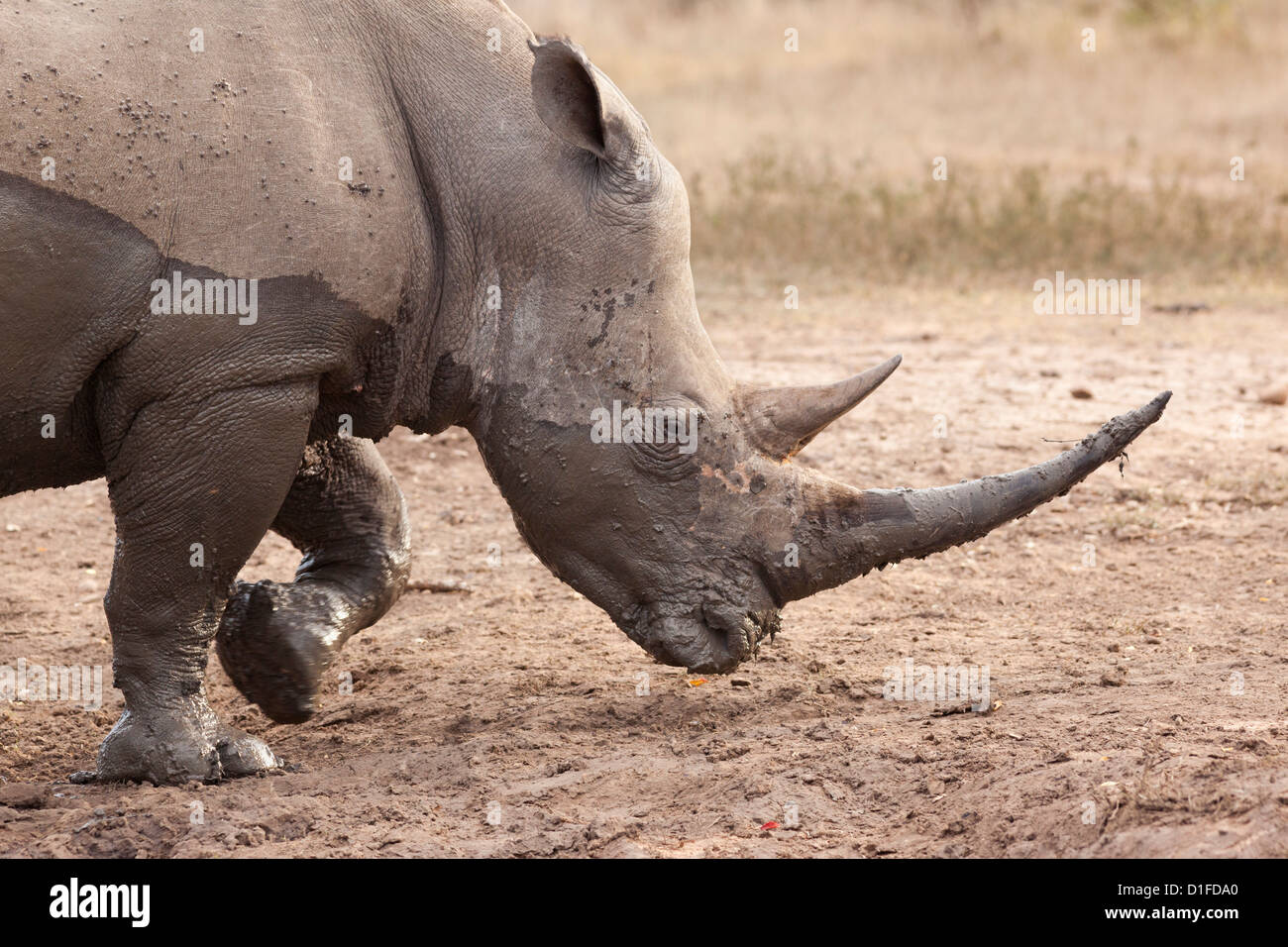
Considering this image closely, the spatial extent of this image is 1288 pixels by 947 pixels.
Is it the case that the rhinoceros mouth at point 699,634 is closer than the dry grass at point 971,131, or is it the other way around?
the rhinoceros mouth at point 699,634

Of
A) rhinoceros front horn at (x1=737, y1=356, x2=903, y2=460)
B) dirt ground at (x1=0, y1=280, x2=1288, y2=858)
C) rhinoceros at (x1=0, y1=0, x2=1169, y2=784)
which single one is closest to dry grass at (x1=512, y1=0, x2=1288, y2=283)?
dirt ground at (x1=0, y1=280, x2=1288, y2=858)

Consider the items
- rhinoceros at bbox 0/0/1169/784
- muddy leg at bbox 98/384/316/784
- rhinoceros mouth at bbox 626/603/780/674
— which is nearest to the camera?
rhinoceros at bbox 0/0/1169/784

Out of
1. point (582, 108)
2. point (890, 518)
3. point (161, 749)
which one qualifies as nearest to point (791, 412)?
point (890, 518)

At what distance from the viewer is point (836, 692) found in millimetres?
5211

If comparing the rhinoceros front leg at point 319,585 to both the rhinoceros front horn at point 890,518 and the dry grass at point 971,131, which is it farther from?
the dry grass at point 971,131

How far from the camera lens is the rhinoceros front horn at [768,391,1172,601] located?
4434 mm

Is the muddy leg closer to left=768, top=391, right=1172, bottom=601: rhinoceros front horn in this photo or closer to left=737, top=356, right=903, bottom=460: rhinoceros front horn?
left=737, top=356, right=903, bottom=460: rhinoceros front horn

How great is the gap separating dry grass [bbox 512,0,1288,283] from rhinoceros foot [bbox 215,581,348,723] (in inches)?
303

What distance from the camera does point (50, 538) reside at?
23.3 feet

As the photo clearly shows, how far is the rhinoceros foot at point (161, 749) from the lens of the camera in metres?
4.51

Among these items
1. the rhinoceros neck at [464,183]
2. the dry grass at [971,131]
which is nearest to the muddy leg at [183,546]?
the rhinoceros neck at [464,183]

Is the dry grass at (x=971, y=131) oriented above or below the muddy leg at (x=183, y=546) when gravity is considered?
above

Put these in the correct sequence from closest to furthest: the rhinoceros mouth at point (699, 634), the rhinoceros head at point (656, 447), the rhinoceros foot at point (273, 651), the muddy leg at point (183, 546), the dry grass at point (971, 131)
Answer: the muddy leg at point (183, 546) → the rhinoceros head at point (656, 447) → the rhinoceros mouth at point (699, 634) → the rhinoceros foot at point (273, 651) → the dry grass at point (971, 131)
